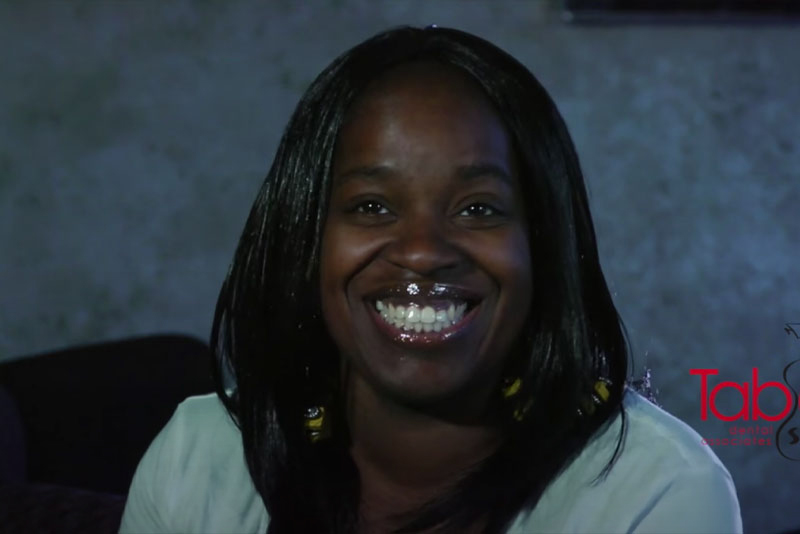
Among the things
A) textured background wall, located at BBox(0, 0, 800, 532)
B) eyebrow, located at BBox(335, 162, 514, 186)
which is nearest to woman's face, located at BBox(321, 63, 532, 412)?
eyebrow, located at BBox(335, 162, 514, 186)

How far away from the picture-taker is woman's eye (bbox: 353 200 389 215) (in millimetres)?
1142

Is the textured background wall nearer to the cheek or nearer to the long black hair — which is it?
the long black hair

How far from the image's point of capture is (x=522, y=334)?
3.94 ft

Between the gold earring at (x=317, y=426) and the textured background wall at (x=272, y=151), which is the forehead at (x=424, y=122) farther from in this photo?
the textured background wall at (x=272, y=151)

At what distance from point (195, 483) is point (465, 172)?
47cm

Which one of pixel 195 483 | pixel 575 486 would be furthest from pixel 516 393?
pixel 195 483

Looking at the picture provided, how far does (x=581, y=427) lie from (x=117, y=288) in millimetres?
1649

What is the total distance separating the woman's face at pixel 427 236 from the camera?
1106mm

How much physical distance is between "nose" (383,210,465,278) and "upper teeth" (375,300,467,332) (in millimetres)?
39

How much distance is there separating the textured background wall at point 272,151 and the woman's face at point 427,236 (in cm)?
143

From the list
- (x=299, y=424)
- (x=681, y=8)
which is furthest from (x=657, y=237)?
(x=299, y=424)

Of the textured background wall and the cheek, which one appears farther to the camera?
the textured background wall

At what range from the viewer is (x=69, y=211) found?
2.54 meters

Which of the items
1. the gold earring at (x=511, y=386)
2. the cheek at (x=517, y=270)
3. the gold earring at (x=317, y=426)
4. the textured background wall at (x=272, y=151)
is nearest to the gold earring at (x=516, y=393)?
the gold earring at (x=511, y=386)
